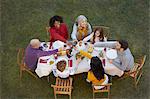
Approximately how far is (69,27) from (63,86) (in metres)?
2.17

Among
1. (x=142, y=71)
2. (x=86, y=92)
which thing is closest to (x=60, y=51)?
(x=86, y=92)

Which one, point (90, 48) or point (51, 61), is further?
point (90, 48)

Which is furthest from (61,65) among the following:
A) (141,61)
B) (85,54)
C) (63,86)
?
(141,61)

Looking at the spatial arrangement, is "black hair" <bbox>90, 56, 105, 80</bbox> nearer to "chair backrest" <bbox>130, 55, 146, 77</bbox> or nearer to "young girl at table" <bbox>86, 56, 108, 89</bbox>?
"young girl at table" <bbox>86, 56, 108, 89</bbox>

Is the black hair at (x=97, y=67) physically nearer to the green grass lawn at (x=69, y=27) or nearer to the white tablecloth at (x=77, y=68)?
the white tablecloth at (x=77, y=68)

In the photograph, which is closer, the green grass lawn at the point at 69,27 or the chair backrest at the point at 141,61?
the chair backrest at the point at 141,61

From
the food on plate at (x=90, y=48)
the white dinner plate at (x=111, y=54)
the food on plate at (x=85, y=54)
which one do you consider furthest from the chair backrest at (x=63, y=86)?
the white dinner plate at (x=111, y=54)

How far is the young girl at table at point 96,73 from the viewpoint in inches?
300

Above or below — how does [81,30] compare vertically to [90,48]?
above

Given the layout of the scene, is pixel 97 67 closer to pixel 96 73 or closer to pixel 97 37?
pixel 96 73

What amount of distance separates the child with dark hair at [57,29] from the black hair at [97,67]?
111 cm

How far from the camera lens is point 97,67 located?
7629mm

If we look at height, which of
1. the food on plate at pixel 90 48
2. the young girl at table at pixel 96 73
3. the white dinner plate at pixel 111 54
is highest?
the food on plate at pixel 90 48

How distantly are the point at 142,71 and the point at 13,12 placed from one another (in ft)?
11.7
